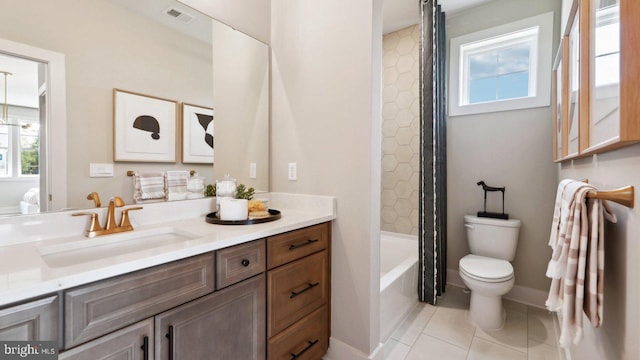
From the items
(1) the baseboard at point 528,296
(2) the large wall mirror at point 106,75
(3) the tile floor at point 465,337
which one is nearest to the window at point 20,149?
(2) the large wall mirror at point 106,75

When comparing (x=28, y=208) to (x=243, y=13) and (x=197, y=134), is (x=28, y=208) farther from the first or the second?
(x=243, y=13)

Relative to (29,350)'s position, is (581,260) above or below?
above

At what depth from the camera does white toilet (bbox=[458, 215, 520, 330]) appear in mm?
A: 1933

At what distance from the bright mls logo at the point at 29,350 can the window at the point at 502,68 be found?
9.95 ft

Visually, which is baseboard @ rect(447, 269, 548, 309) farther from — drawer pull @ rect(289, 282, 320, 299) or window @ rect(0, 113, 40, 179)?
window @ rect(0, 113, 40, 179)

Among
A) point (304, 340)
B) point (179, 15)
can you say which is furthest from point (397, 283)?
point (179, 15)

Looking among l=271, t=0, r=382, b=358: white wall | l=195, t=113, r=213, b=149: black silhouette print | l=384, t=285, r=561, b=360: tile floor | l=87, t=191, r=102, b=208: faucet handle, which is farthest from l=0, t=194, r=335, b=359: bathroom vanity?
l=384, t=285, r=561, b=360: tile floor

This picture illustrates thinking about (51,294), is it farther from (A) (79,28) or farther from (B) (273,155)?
(B) (273,155)

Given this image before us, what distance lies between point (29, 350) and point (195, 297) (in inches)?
16.4

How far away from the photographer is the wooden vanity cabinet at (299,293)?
130cm

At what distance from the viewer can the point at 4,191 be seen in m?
1.03

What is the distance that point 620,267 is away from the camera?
786mm

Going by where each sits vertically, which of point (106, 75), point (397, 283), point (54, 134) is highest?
point (106, 75)

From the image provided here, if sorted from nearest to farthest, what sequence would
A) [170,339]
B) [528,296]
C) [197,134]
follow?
[170,339] → [197,134] → [528,296]
